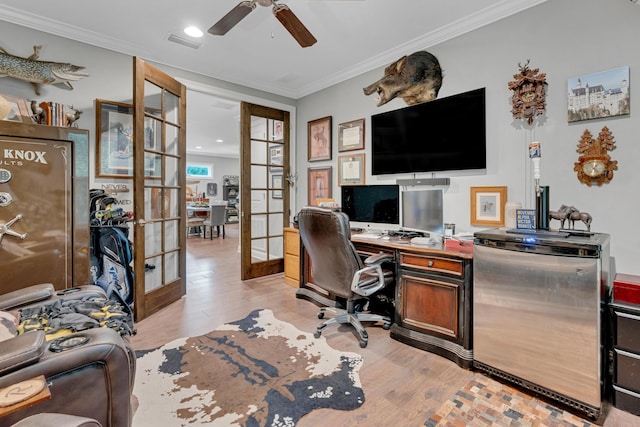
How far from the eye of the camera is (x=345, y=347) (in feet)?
7.81

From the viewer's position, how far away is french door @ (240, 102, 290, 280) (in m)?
4.21

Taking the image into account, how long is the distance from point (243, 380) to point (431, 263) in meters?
1.56

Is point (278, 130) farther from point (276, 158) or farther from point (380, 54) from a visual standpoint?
point (380, 54)

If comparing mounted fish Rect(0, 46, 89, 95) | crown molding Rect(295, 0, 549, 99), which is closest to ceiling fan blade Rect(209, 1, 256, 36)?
mounted fish Rect(0, 46, 89, 95)

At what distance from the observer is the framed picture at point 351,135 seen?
3.72 m

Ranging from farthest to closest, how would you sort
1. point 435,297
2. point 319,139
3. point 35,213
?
1. point 319,139
2. point 435,297
3. point 35,213

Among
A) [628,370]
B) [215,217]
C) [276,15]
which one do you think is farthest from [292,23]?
[215,217]

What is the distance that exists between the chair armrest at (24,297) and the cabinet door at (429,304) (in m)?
2.36

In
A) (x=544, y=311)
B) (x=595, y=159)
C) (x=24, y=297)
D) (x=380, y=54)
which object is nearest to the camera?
(x=24, y=297)

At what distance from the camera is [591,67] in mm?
2137

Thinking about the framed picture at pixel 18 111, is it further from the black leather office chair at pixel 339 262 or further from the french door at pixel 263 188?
the black leather office chair at pixel 339 262

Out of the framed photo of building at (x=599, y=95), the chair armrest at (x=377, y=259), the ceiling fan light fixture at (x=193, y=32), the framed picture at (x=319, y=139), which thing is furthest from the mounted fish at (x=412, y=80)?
the ceiling fan light fixture at (x=193, y=32)

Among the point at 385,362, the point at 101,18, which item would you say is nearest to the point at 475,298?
the point at 385,362

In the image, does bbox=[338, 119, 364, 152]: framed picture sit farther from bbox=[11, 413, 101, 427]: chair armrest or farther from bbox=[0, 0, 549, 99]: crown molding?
bbox=[11, 413, 101, 427]: chair armrest
